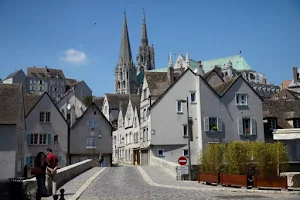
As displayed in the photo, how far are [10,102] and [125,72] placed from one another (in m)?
139

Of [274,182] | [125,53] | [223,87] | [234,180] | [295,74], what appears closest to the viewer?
[274,182]

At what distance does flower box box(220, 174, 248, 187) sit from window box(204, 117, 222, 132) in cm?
1974

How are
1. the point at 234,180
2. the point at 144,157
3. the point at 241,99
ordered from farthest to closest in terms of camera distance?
the point at 144,157, the point at 241,99, the point at 234,180

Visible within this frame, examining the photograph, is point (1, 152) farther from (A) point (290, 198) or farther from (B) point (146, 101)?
(A) point (290, 198)

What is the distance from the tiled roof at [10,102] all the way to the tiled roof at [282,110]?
2629 centimetres

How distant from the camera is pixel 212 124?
132ft

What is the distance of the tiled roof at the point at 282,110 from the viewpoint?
1661 inches

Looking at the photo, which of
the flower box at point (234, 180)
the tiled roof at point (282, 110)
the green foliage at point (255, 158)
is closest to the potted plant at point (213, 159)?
the green foliage at point (255, 158)

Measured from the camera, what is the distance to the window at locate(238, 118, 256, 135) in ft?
134

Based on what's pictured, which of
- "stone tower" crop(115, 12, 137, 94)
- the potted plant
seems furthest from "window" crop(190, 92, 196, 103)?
"stone tower" crop(115, 12, 137, 94)

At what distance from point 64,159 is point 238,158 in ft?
88.1

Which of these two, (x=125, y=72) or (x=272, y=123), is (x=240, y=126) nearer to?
(x=272, y=123)

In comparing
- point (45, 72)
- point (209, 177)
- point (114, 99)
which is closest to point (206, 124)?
point (209, 177)

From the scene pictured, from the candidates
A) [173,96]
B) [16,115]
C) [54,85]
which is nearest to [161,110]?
[173,96]
